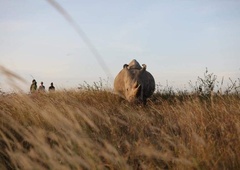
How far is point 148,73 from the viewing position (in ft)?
33.1

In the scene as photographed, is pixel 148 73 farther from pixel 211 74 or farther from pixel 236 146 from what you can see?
pixel 236 146

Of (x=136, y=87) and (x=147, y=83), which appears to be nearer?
(x=136, y=87)

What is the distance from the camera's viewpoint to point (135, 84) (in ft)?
28.7

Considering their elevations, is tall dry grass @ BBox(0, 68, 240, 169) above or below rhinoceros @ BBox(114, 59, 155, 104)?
below

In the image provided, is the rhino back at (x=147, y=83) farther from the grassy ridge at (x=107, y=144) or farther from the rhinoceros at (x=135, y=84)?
the grassy ridge at (x=107, y=144)

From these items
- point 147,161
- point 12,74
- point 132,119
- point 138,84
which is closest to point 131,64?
point 138,84

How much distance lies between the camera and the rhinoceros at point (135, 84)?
8734 millimetres

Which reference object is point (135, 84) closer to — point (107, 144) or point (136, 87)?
point (136, 87)

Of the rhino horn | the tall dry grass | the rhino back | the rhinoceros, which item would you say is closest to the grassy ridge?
the tall dry grass

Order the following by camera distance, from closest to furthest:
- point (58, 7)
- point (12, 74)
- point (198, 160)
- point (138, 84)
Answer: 1. point (58, 7)
2. point (12, 74)
3. point (198, 160)
4. point (138, 84)

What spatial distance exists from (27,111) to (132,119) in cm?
145

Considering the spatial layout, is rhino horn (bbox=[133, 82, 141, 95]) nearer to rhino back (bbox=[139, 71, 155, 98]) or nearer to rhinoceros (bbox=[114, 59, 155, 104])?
rhinoceros (bbox=[114, 59, 155, 104])

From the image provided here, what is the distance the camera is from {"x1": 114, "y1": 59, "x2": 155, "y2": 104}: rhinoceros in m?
8.73

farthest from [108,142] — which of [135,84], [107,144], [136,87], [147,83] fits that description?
[147,83]
